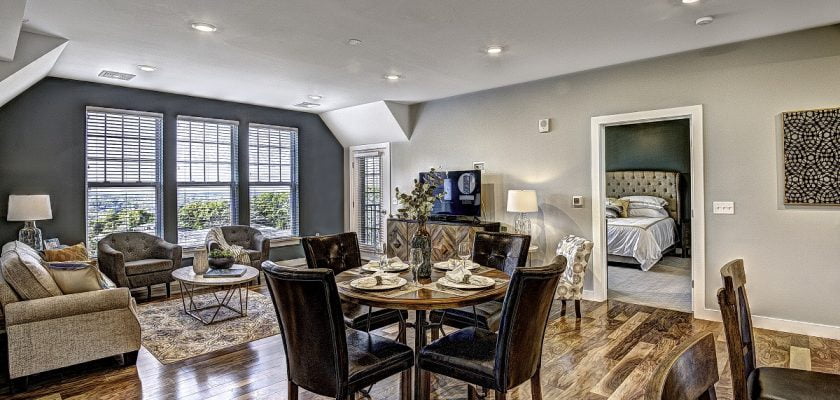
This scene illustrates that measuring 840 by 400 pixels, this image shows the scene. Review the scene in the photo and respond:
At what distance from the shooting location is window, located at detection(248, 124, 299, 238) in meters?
6.95

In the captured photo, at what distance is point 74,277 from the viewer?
3.24 metres

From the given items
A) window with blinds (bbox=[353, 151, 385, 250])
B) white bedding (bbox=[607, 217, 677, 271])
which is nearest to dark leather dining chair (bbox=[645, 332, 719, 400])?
white bedding (bbox=[607, 217, 677, 271])

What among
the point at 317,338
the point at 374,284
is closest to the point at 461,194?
the point at 374,284

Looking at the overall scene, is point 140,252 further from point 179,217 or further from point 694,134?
point 694,134

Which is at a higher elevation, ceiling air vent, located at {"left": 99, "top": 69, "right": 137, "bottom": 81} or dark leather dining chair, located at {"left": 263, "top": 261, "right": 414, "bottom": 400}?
ceiling air vent, located at {"left": 99, "top": 69, "right": 137, "bottom": 81}

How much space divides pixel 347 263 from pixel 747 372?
260 cm

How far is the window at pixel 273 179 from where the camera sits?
22.8 feet

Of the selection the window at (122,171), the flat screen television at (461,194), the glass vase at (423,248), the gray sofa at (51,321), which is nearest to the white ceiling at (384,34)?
the window at (122,171)

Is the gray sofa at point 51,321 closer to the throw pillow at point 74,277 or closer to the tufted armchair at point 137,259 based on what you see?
the throw pillow at point 74,277

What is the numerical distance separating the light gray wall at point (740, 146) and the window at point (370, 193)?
276 centimetres

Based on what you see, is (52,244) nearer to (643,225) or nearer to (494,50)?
(494,50)

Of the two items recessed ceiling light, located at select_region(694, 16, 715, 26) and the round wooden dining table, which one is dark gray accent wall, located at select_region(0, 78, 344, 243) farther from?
recessed ceiling light, located at select_region(694, 16, 715, 26)

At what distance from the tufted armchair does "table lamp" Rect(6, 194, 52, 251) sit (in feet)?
1.87

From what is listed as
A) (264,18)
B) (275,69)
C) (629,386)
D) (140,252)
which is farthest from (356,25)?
(140,252)
